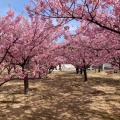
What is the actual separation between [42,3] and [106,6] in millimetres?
2289

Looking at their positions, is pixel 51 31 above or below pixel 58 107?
above

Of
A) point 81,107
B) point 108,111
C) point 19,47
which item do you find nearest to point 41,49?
point 19,47

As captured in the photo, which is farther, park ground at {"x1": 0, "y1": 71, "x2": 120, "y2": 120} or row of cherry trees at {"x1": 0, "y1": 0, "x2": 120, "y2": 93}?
park ground at {"x1": 0, "y1": 71, "x2": 120, "y2": 120}

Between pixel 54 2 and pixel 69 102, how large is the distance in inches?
334

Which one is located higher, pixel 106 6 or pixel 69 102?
pixel 106 6

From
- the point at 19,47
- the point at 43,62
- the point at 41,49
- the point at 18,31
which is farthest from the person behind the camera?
the point at 43,62

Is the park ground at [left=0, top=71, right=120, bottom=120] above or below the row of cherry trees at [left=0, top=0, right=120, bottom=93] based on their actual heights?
below

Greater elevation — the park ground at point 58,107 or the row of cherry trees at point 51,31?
the row of cherry trees at point 51,31

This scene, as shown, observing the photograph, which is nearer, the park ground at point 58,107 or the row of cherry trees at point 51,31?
the row of cherry trees at point 51,31

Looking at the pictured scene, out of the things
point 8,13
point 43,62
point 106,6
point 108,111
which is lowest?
point 108,111

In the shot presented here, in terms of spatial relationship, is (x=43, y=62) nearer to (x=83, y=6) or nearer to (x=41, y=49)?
(x=41, y=49)

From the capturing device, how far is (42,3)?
25.9 ft

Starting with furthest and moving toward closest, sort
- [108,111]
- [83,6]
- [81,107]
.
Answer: [81,107] → [108,111] → [83,6]

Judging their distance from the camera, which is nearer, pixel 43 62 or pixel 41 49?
pixel 41 49
